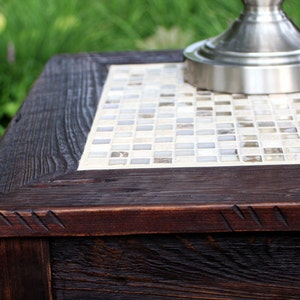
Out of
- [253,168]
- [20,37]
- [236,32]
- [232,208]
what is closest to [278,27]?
[236,32]

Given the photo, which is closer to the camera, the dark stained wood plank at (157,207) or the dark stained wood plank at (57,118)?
the dark stained wood plank at (157,207)

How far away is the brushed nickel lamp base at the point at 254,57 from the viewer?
4.13 feet

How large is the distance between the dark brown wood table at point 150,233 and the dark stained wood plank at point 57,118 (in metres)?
0.01

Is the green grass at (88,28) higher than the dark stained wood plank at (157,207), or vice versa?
the dark stained wood plank at (157,207)

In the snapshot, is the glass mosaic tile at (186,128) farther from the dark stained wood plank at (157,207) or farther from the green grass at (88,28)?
the green grass at (88,28)

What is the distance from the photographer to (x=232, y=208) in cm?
87

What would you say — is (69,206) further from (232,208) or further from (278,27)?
(278,27)

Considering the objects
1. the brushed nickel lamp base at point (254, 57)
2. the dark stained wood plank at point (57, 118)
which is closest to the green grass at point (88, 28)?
the dark stained wood plank at point (57, 118)

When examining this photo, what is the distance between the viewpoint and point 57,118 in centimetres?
125

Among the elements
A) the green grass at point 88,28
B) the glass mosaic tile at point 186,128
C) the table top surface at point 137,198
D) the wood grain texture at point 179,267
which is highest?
the table top surface at point 137,198

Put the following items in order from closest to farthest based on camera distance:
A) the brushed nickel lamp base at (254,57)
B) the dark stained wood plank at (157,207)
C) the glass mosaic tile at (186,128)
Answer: the dark stained wood plank at (157,207) < the glass mosaic tile at (186,128) < the brushed nickel lamp base at (254,57)

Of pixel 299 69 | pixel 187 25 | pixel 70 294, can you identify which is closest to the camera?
pixel 70 294

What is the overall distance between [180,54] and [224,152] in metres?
0.64

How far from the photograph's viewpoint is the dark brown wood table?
34.8 inches
